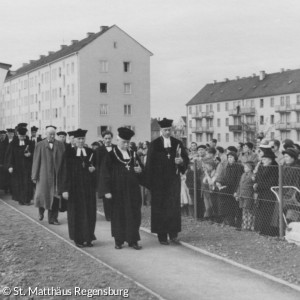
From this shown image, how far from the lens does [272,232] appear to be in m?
11.1

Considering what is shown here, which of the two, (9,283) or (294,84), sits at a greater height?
(294,84)

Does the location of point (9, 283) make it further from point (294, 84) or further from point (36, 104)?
point (294, 84)

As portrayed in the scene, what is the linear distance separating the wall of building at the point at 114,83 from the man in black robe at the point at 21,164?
55.1 meters

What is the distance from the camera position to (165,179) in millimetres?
11102

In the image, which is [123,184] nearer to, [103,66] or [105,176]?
[105,176]

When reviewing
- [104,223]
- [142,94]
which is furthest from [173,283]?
[142,94]

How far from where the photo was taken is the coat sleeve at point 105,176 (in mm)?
10500

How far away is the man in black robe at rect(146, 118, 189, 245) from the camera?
35.9ft

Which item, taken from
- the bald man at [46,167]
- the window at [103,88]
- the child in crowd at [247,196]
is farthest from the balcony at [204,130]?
the child in crowd at [247,196]

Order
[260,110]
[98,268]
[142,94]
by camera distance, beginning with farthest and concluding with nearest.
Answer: [260,110] < [142,94] < [98,268]

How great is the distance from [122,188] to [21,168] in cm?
799

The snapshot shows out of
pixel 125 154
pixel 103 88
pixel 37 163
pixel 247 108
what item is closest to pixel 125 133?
pixel 125 154

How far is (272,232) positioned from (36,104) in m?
83.4

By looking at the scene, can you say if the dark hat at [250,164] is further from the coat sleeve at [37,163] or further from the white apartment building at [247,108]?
the white apartment building at [247,108]
